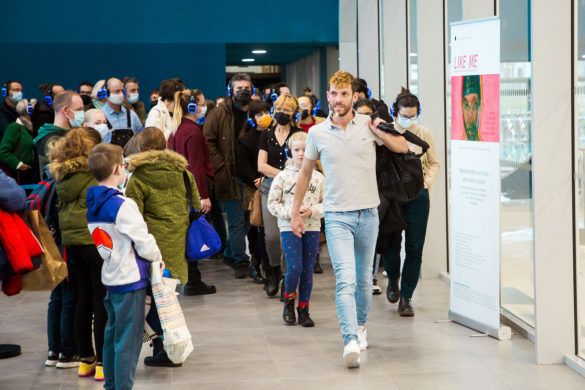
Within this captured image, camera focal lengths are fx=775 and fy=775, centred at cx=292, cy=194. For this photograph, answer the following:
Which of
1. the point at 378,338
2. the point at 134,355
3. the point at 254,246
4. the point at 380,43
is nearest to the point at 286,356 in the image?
the point at 378,338

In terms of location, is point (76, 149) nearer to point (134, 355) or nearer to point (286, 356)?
point (134, 355)

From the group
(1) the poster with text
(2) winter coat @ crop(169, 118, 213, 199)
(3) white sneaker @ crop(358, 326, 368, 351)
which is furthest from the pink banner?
(2) winter coat @ crop(169, 118, 213, 199)

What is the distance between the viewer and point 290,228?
564 cm

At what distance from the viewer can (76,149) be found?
4.53 m

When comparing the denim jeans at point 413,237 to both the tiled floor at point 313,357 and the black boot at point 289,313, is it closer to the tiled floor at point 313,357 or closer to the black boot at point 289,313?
the tiled floor at point 313,357

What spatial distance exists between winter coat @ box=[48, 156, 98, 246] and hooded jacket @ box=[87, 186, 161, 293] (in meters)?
0.60

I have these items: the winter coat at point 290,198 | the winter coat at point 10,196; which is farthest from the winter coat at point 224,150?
the winter coat at point 10,196

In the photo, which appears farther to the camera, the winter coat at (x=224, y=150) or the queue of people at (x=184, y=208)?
the winter coat at (x=224, y=150)

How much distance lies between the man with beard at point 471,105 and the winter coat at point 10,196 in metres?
2.96

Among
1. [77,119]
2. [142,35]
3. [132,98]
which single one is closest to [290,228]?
[77,119]

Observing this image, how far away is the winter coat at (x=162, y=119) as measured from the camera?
23.0 ft

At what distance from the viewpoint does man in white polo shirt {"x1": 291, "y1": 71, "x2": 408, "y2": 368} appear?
15.3 ft

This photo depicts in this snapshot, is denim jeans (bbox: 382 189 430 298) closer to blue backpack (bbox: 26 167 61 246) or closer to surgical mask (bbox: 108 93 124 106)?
blue backpack (bbox: 26 167 61 246)

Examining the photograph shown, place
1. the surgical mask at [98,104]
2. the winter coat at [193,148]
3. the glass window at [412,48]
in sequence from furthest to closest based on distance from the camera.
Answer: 1. the surgical mask at [98,104]
2. the glass window at [412,48]
3. the winter coat at [193,148]
